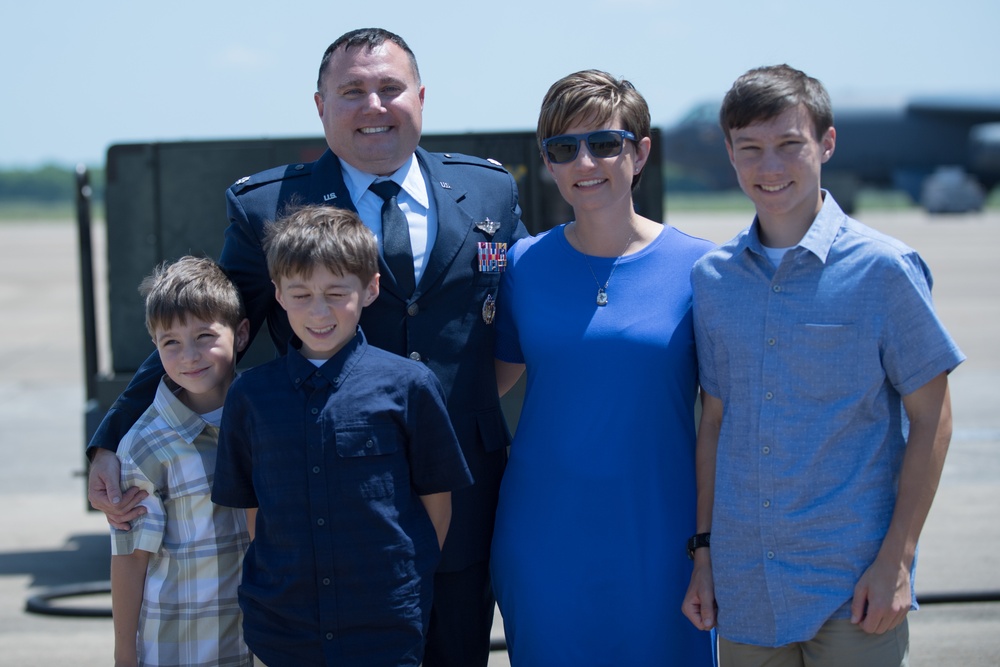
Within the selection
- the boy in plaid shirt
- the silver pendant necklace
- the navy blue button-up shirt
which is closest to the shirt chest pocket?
the navy blue button-up shirt

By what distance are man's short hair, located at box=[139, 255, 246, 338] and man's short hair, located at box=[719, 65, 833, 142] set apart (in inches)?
51.3

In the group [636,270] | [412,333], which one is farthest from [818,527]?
[412,333]

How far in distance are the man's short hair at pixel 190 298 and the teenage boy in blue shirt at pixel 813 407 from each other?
1.20 meters

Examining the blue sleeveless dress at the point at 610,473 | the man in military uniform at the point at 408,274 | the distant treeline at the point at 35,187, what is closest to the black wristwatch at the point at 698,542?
the blue sleeveless dress at the point at 610,473

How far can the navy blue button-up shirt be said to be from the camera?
2229 millimetres

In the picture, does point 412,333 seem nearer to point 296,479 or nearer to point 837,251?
point 296,479

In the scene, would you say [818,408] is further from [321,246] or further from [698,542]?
[321,246]

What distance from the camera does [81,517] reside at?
6070mm

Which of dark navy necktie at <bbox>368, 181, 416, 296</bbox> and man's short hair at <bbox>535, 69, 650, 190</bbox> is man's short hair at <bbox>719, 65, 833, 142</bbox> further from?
dark navy necktie at <bbox>368, 181, 416, 296</bbox>

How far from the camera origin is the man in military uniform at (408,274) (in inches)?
101

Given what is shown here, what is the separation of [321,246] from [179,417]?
2.06 ft

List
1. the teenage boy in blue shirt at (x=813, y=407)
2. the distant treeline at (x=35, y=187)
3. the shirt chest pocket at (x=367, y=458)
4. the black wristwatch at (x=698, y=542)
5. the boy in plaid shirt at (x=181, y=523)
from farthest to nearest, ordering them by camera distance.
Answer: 1. the distant treeline at (x=35, y=187)
2. the boy in plaid shirt at (x=181, y=523)
3. the black wristwatch at (x=698, y=542)
4. the shirt chest pocket at (x=367, y=458)
5. the teenage boy in blue shirt at (x=813, y=407)

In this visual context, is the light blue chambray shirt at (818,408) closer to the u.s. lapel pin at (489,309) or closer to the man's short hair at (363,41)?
the u.s. lapel pin at (489,309)

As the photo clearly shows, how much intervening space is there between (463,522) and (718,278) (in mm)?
896
